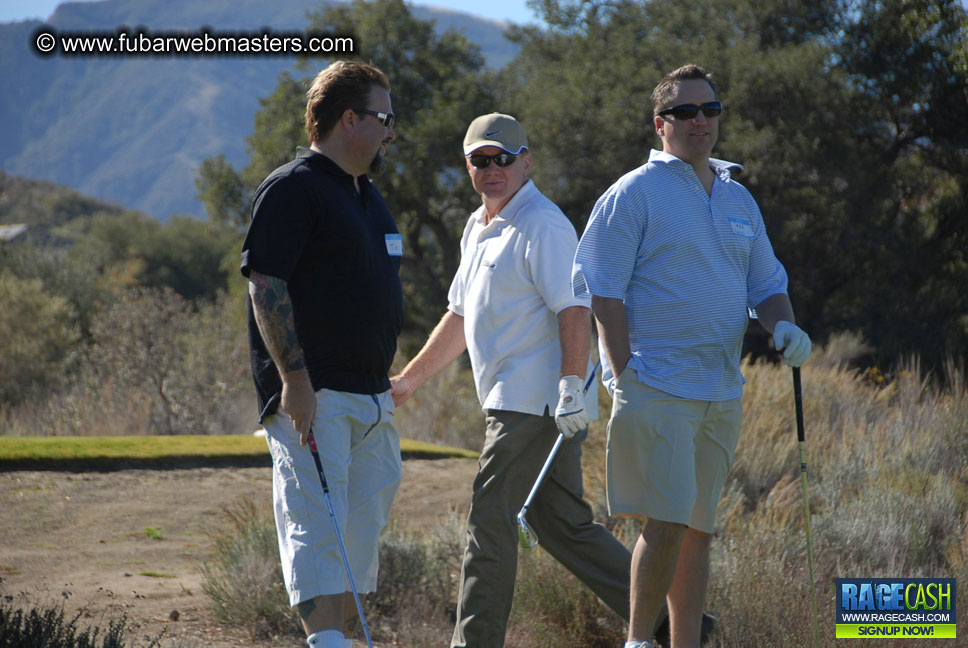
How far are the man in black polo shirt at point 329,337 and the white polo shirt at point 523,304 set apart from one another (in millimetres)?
470

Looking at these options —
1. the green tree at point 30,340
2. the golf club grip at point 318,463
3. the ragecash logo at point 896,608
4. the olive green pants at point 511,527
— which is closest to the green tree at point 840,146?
the green tree at point 30,340

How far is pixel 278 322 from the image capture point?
321cm

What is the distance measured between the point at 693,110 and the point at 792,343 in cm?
89

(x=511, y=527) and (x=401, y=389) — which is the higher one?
(x=401, y=389)

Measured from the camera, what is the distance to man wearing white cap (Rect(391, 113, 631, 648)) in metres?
3.84

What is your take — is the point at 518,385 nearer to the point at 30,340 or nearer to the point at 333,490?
the point at 333,490

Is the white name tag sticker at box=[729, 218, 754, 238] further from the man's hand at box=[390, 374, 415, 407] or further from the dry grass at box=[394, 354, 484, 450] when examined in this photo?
the dry grass at box=[394, 354, 484, 450]

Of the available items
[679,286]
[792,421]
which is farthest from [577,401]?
[792,421]

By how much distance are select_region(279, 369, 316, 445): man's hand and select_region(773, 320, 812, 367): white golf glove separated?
64.2 inches

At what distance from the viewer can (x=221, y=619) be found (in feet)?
15.8

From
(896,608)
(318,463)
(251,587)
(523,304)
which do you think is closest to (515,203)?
(523,304)

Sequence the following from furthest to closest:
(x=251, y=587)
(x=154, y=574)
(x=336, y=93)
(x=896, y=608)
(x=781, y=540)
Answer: (x=154, y=574) → (x=781, y=540) → (x=251, y=587) → (x=896, y=608) → (x=336, y=93)

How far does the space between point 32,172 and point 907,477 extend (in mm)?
208831

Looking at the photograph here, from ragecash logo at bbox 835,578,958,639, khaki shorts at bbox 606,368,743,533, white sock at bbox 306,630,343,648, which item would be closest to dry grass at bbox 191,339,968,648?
ragecash logo at bbox 835,578,958,639
